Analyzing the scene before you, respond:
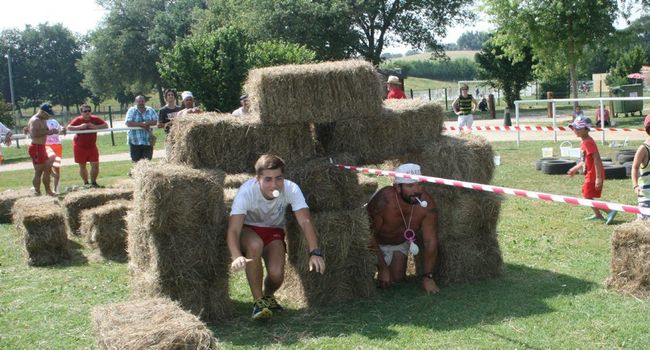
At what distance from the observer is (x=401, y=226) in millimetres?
7141

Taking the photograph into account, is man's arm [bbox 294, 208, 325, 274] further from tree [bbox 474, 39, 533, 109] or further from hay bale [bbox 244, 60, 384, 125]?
tree [bbox 474, 39, 533, 109]

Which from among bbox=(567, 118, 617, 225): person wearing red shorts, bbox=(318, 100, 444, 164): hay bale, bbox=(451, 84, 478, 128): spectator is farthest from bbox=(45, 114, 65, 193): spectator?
bbox=(451, 84, 478, 128): spectator

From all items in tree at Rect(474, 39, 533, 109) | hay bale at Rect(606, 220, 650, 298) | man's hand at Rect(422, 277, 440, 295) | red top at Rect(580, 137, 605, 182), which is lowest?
man's hand at Rect(422, 277, 440, 295)

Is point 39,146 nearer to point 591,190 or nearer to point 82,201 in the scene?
point 82,201

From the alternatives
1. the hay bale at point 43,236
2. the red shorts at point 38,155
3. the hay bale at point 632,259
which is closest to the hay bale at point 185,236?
the hay bale at point 43,236

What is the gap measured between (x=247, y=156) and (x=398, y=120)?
1.67 m

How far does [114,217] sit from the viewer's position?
31.3 feet

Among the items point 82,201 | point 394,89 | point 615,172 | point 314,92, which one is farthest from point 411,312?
point 615,172

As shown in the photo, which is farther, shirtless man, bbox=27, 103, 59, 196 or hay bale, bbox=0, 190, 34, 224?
shirtless man, bbox=27, 103, 59, 196

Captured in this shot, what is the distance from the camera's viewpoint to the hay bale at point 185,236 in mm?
6082

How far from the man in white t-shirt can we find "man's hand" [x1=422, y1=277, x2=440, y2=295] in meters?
1.24

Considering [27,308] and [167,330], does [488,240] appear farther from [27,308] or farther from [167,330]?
[27,308]

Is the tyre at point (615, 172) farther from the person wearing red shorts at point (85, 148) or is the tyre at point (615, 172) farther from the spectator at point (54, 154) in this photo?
the spectator at point (54, 154)

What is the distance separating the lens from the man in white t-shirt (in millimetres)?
6133
